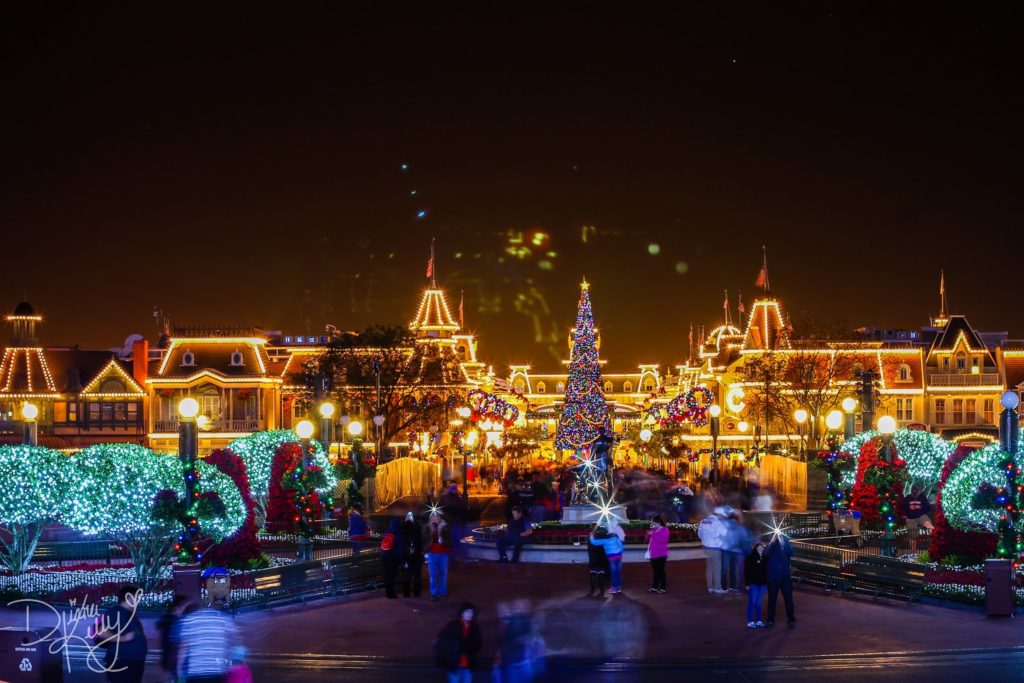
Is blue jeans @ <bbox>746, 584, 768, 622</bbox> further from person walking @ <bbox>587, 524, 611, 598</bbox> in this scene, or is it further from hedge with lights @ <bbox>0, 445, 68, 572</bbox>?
hedge with lights @ <bbox>0, 445, 68, 572</bbox>

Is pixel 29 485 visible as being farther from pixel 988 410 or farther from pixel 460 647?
pixel 988 410

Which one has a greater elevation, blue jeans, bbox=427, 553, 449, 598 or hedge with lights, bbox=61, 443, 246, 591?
hedge with lights, bbox=61, 443, 246, 591

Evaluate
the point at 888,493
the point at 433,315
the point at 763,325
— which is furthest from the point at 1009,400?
the point at 433,315

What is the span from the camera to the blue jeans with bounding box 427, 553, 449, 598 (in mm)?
22031

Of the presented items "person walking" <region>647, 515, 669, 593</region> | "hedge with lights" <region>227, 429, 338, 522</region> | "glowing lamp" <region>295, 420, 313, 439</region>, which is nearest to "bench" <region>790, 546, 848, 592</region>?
"person walking" <region>647, 515, 669, 593</region>

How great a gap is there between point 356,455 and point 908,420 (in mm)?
49946

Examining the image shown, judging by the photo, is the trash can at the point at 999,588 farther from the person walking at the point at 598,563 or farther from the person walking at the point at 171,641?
the person walking at the point at 171,641

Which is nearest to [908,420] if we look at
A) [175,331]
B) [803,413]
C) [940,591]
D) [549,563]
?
[803,413]

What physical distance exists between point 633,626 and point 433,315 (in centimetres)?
6936

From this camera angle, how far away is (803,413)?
55.4 meters

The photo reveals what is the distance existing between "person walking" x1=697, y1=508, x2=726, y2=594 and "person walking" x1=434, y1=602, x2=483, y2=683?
417 inches

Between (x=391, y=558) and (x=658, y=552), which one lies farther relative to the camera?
(x=658, y=552)

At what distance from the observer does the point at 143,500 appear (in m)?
21.2

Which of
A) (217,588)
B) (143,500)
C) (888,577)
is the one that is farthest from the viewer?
(888,577)
